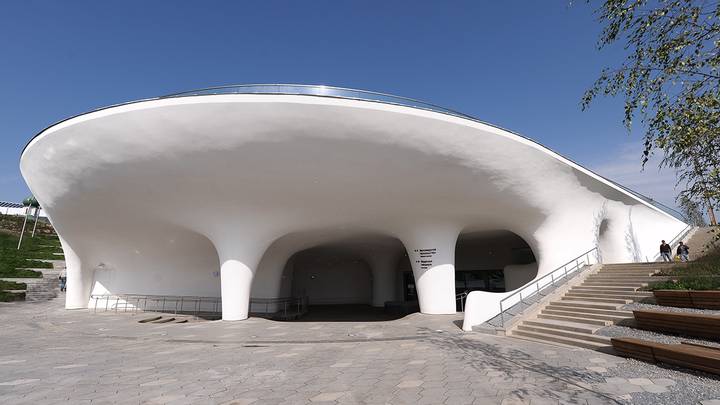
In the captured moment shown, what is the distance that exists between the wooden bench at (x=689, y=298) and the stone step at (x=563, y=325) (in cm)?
176

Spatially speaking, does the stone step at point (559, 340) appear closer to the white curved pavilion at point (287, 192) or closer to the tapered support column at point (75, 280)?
the white curved pavilion at point (287, 192)

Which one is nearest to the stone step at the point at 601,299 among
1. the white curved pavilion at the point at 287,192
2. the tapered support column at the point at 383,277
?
the white curved pavilion at the point at 287,192

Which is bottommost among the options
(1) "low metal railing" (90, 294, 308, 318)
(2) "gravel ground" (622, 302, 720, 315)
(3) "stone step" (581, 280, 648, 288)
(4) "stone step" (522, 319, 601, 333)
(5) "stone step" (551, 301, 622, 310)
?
(1) "low metal railing" (90, 294, 308, 318)

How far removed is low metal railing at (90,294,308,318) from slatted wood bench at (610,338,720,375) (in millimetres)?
15670

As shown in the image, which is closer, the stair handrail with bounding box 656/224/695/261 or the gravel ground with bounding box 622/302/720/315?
the gravel ground with bounding box 622/302/720/315

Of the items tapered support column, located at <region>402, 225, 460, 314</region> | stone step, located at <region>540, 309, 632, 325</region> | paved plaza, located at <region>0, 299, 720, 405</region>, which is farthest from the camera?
tapered support column, located at <region>402, 225, 460, 314</region>

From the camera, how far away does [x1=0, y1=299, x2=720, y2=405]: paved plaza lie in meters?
4.55

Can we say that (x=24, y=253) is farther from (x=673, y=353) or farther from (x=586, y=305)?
(x=673, y=353)

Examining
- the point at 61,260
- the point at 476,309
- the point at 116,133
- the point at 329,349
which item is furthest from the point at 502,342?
the point at 61,260

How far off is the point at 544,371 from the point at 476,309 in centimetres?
486

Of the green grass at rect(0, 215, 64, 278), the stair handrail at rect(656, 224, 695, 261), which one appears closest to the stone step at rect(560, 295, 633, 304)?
the stair handrail at rect(656, 224, 695, 261)

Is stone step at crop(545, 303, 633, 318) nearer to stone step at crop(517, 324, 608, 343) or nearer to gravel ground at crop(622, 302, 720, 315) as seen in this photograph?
gravel ground at crop(622, 302, 720, 315)

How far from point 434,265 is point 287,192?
7771 millimetres

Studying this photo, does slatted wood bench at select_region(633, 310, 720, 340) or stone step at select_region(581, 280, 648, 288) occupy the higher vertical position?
stone step at select_region(581, 280, 648, 288)
